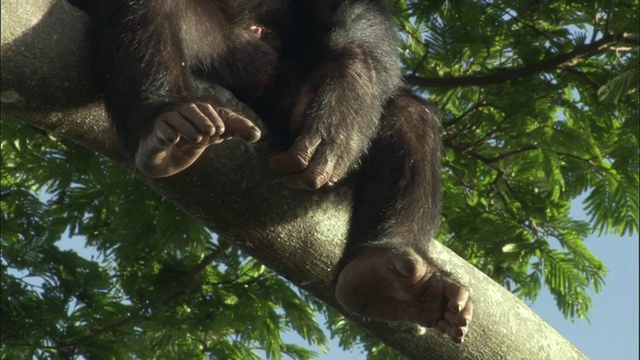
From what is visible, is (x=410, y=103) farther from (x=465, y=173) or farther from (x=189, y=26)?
(x=465, y=173)

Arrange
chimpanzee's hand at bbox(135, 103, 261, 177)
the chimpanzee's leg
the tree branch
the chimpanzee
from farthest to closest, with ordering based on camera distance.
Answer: the tree branch < the chimpanzee's leg < the chimpanzee < chimpanzee's hand at bbox(135, 103, 261, 177)

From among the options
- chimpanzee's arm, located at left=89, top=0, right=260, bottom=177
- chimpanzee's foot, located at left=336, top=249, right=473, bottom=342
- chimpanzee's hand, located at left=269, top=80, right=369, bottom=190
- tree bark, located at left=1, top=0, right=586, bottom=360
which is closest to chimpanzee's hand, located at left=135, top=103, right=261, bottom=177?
chimpanzee's arm, located at left=89, top=0, right=260, bottom=177

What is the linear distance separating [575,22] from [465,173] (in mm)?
1267

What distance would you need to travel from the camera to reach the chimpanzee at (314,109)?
4.26 m

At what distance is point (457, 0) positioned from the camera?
6.31 metres

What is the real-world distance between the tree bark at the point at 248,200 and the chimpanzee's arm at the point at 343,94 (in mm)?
141

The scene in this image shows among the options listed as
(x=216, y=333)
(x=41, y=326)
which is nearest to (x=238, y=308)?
(x=216, y=333)

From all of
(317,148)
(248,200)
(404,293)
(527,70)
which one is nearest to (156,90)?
(248,200)

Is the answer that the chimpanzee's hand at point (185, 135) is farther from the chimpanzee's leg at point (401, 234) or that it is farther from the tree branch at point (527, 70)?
the tree branch at point (527, 70)

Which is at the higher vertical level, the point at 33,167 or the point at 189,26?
the point at 189,26

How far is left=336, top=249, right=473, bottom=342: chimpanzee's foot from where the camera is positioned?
4473mm

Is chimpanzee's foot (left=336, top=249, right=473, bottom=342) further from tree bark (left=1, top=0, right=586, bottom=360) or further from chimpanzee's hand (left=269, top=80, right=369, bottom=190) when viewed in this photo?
chimpanzee's hand (left=269, top=80, right=369, bottom=190)

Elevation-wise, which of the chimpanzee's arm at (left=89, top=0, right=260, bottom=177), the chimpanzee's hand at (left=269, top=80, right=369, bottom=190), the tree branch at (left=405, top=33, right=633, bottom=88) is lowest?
the tree branch at (left=405, top=33, right=633, bottom=88)

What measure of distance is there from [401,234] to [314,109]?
2.18 ft
